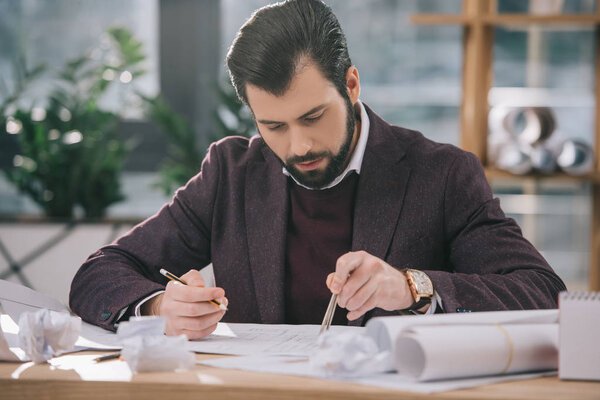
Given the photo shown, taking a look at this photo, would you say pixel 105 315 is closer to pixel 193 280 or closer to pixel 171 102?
pixel 193 280

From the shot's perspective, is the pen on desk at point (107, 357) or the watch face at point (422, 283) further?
the watch face at point (422, 283)

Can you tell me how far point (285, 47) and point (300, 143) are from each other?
191mm

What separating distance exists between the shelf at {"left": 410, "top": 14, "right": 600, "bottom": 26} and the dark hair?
1494 millimetres

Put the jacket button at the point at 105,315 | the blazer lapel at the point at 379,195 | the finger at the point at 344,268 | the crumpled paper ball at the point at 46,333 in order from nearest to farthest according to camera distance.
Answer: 1. the crumpled paper ball at the point at 46,333
2. the finger at the point at 344,268
3. the jacket button at the point at 105,315
4. the blazer lapel at the point at 379,195

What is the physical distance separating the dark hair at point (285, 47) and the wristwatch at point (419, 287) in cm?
45

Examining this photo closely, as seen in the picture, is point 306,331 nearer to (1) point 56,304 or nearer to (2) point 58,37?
(1) point 56,304

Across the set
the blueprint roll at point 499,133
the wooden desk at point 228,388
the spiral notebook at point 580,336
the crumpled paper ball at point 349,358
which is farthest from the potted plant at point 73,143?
the spiral notebook at point 580,336

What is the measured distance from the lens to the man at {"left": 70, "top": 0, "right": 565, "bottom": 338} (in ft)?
4.41

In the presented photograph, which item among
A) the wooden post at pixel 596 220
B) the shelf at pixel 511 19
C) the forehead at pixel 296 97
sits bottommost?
the wooden post at pixel 596 220

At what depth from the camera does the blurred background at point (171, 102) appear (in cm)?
312

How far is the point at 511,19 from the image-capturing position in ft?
9.43

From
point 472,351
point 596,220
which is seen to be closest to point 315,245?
point 472,351

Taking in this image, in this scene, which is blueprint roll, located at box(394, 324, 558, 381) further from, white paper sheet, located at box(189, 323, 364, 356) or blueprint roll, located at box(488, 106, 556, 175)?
blueprint roll, located at box(488, 106, 556, 175)

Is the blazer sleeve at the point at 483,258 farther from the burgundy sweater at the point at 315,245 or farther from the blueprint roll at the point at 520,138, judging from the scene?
the blueprint roll at the point at 520,138
